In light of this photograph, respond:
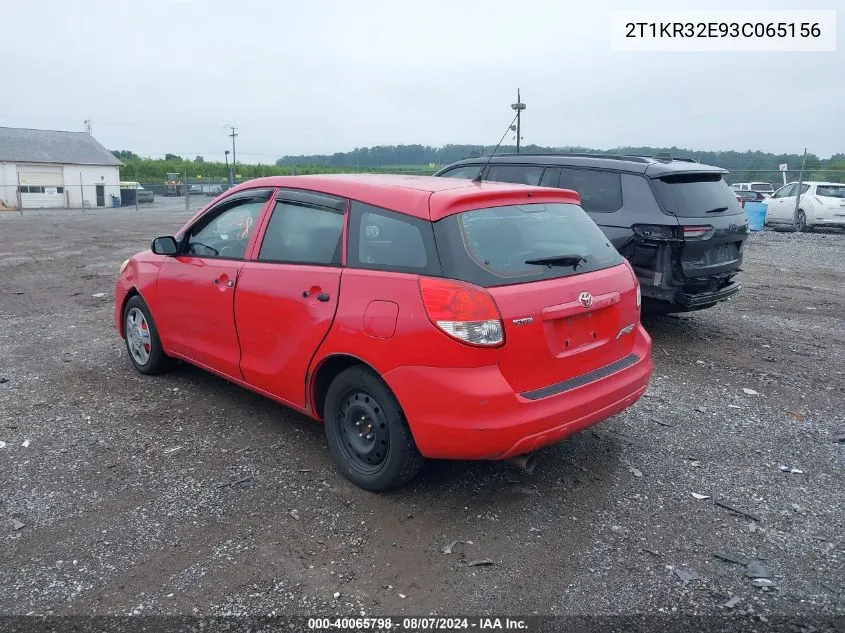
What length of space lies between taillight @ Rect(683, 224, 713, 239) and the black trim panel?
9.26 feet

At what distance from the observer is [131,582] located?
3029mm

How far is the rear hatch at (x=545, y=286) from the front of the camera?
3363 millimetres

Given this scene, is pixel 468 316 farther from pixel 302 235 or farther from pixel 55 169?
pixel 55 169

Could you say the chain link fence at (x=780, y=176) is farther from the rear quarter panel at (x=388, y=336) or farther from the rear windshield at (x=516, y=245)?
the rear quarter panel at (x=388, y=336)

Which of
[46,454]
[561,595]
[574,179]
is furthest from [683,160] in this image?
[46,454]

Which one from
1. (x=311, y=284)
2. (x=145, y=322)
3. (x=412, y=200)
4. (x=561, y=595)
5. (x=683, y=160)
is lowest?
(x=561, y=595)

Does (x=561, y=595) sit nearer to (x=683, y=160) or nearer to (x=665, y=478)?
(x=665, y=478)

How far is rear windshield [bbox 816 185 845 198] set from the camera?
782 inches

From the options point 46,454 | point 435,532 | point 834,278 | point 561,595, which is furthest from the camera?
point 834,278

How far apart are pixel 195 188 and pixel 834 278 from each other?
5146 cm


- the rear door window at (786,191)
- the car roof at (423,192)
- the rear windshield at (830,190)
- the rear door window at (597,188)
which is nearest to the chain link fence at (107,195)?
the rear door window at (786,191)

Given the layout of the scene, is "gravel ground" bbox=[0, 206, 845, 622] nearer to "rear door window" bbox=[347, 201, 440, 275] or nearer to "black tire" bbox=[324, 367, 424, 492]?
"black tire" bbox=[324, 367, 424, 492]

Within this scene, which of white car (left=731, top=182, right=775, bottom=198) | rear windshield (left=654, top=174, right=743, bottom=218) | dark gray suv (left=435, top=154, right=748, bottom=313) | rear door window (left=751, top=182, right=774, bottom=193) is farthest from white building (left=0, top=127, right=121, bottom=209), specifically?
rear windshield (left=654, top=174, right=743, bottom=218)

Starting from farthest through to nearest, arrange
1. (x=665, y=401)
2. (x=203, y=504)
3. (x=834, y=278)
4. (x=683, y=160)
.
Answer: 1. (x=834, y=278)
2. (x=683, y=160)
3. (x=665, y=401)
4. (x=203, y=504)
